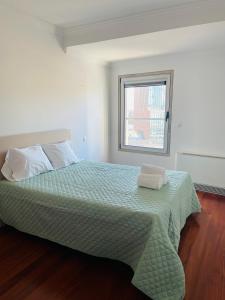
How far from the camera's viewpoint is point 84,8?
2598mm

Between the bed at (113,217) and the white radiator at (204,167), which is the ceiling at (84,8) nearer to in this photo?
the bed at (113,217)

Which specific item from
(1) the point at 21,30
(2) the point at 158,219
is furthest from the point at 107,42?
(2) the point at 158,219

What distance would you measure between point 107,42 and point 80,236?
2418mm

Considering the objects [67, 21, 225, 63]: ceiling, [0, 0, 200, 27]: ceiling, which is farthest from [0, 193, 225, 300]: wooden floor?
[0, 0, 200, 27]: ceiling

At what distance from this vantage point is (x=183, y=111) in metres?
3.88

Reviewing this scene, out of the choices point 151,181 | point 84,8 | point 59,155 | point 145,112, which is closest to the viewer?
point 151,181

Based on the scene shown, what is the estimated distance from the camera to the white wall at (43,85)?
8.88 feet

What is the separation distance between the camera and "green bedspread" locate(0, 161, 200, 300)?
5.38 ft

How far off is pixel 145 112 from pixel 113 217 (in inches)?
111

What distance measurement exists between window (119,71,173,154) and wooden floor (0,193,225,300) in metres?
2.02

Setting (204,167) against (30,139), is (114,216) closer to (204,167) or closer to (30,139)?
(30,139)

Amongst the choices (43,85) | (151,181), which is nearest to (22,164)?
(43,85)

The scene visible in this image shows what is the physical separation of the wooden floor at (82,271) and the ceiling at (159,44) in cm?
226

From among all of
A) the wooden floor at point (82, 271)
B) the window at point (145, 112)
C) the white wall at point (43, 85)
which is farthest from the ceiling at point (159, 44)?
the wooden floor at point (82, 271)
